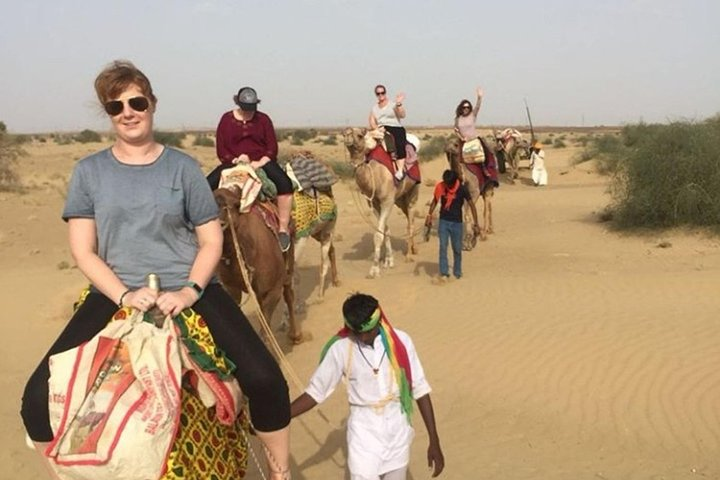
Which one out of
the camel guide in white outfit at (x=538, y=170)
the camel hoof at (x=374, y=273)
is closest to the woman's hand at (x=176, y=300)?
the camel hoof at (x=374, y=273)

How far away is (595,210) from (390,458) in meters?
17.4

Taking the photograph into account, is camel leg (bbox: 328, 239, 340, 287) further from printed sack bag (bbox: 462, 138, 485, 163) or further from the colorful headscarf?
the colorful headscarf

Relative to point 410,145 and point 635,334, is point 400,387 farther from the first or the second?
point 410,145

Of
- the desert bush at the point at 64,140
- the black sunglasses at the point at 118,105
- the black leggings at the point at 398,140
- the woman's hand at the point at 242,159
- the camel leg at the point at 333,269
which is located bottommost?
the desert bush at the point at 64,140

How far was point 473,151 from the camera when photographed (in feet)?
52.2

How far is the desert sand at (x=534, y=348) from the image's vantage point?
6.46 m

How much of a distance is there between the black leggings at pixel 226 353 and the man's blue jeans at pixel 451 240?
8.67 metres

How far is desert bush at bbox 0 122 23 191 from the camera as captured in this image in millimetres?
28578

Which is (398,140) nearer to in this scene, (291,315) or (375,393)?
(291,315)

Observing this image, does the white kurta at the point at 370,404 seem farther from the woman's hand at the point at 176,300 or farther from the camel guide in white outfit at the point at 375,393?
the woman's hand at the point at 176,300

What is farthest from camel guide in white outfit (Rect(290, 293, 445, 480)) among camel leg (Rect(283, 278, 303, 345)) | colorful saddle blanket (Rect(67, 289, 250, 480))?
camel leg (Rect(283, 278, 303, 345))

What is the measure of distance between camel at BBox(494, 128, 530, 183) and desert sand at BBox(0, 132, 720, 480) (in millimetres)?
13262

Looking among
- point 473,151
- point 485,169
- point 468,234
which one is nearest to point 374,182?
point 473,151

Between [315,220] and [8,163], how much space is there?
22.8 meters
